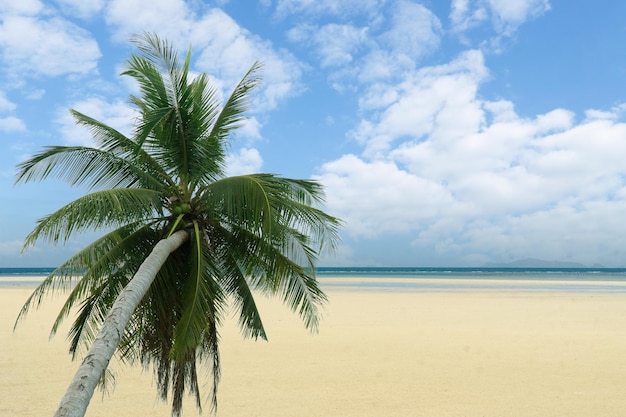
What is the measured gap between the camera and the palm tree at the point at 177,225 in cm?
618

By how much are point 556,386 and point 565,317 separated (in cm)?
1151

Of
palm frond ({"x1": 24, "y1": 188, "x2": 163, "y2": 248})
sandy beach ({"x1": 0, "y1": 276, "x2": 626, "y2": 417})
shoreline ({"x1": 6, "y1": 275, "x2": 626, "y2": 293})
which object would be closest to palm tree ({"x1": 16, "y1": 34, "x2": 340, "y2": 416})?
palm frond ({"x1": 24, "y1": 188, "x2": 163, "y2": 248})

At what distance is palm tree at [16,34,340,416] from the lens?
618cm

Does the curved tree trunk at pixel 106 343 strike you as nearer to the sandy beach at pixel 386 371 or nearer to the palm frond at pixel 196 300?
the palm frond at pixel 196 300

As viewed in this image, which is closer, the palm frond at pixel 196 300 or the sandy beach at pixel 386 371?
the palm frond at pixel 196 300

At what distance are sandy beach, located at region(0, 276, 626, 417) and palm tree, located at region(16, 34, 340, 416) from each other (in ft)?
7.65

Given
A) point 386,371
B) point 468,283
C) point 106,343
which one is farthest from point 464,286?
point 106,343

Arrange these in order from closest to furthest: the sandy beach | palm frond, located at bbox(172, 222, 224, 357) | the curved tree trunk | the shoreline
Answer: the curved tree trunk, palm frond, located at bbox(172, 222, 224, 357), the sandy beach, the shoreline

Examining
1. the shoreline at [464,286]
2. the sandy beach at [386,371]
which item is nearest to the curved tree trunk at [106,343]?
the sandy beach at [386,371]

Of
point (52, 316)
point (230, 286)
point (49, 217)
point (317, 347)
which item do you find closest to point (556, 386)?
point (317, 347)

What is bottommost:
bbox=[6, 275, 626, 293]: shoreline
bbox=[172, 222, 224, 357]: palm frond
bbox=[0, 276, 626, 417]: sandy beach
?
bbox=[0, 276, 626, 417]: sandy beach

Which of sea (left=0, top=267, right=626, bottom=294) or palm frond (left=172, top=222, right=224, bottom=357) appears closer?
palm frond (left=172, top=222, right=224, bottom=357)

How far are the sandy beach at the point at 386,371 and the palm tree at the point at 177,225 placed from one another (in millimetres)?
2331

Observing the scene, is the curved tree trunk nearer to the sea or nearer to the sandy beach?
the sandy beach
